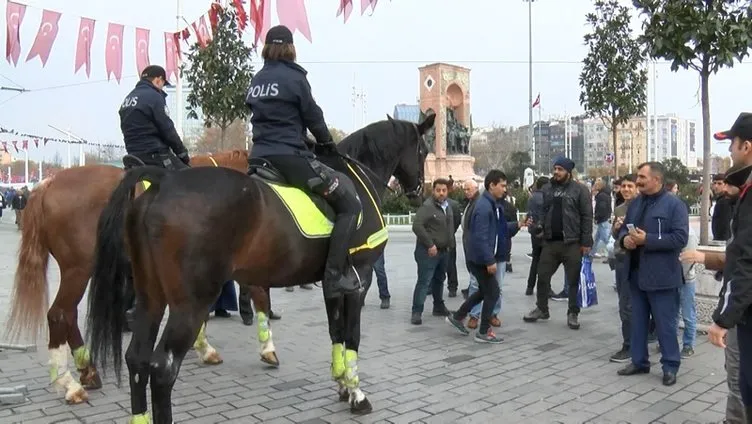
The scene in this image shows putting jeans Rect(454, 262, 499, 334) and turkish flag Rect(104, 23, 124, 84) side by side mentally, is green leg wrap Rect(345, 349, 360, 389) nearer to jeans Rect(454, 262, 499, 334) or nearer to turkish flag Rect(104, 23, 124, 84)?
jeans Rect(454, 262, 499, 334)

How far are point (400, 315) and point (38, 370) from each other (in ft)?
15.4

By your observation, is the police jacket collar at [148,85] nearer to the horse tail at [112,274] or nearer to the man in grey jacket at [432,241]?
the horse tail at [112,274]

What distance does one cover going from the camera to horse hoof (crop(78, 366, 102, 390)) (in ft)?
17.9

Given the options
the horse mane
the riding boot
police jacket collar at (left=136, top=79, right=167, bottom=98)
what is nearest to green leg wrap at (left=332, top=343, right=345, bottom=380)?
the riding boot

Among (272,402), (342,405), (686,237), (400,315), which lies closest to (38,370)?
(272,402)

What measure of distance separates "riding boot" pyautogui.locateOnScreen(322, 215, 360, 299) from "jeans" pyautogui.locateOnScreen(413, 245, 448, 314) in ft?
11.9

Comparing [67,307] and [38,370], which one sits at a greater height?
[67,307]

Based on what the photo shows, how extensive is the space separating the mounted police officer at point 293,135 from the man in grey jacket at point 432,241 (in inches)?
141

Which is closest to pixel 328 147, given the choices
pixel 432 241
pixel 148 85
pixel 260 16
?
pixel 148 85

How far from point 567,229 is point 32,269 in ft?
19.7

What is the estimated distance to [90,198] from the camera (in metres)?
5.32

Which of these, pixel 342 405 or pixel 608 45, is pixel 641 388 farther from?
pixel 608 45

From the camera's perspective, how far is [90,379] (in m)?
5.46

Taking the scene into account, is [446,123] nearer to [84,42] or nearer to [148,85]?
[84,42]
